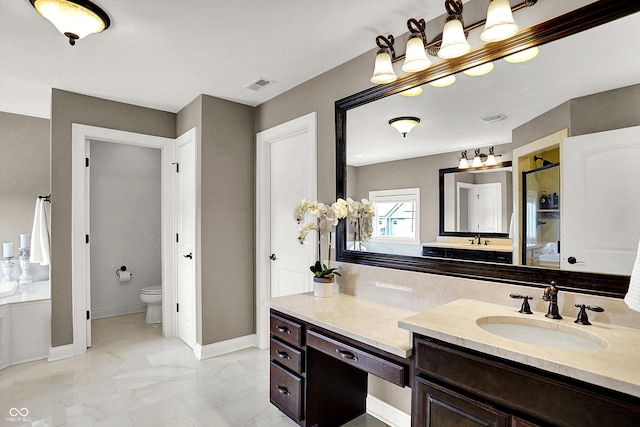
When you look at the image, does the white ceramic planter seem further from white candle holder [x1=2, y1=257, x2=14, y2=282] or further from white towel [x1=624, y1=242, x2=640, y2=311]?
white candle holder [x1=2, y1=257, x2=14, y2=282]

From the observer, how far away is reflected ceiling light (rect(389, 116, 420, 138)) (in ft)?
7.23

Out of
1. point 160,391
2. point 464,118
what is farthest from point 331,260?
point 160,391

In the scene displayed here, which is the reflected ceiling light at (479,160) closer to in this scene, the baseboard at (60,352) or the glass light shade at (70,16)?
the glass light shade at (70,16)

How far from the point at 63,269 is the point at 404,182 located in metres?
3.15

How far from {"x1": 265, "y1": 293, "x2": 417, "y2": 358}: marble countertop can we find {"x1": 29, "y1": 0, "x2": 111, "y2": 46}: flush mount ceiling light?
1968 millimetres

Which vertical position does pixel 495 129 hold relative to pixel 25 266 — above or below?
above

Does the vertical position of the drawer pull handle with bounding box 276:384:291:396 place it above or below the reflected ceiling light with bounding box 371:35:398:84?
below

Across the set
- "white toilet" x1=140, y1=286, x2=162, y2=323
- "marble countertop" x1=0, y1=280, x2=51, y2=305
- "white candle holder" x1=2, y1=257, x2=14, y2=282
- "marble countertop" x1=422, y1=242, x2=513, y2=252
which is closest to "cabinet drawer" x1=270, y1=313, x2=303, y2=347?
"marble countertop" x1=422, y1=242, x2=513, y2=252

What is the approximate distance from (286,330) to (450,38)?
1.84 m

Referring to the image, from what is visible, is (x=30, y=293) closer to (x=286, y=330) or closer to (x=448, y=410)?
(x=286, y=330)

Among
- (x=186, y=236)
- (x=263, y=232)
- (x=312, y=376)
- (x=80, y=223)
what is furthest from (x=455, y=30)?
(x=80, y=223)

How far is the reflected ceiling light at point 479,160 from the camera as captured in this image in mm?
1868

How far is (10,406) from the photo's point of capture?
2432 mm

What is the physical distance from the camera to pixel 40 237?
3.49 meters
